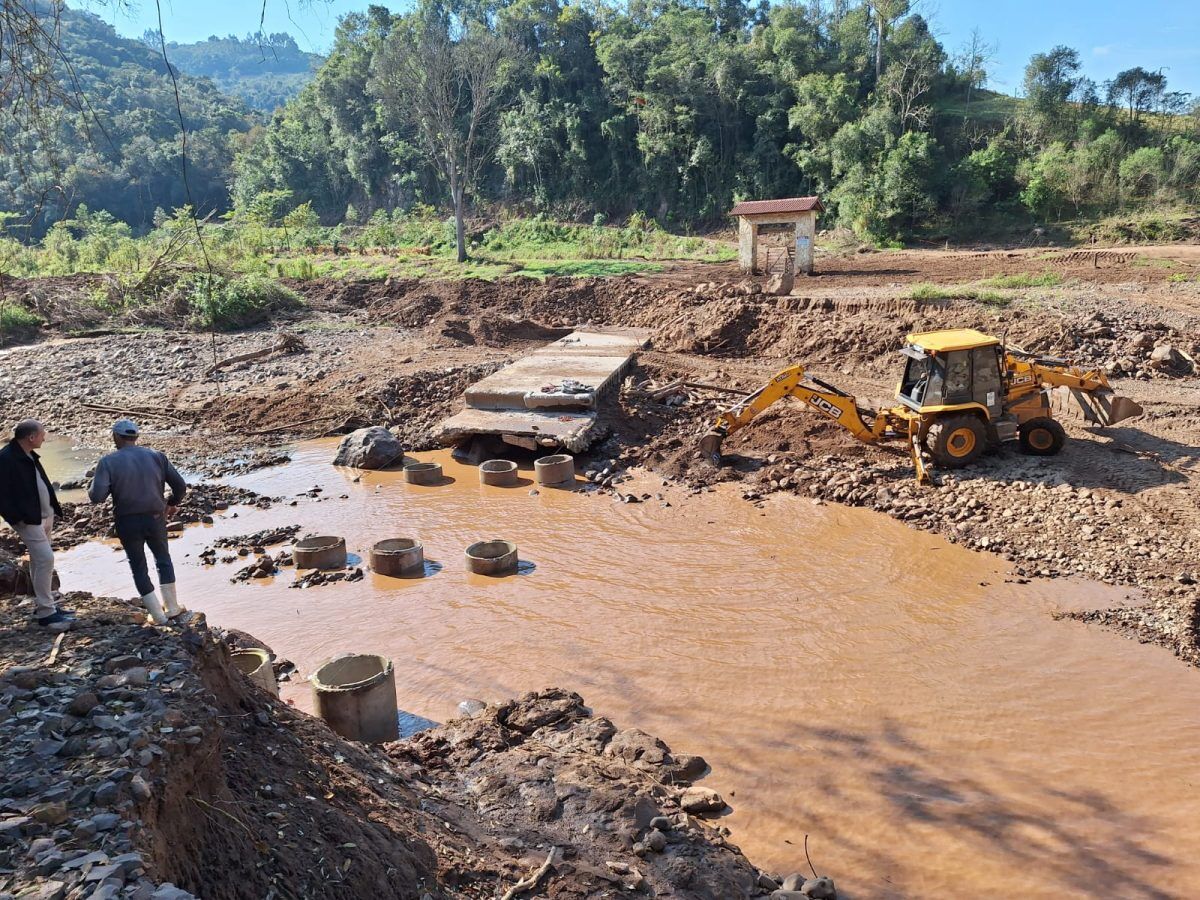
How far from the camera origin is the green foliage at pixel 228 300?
2341 centimetres

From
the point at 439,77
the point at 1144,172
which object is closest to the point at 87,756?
the point at 439,77

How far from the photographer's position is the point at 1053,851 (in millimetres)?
5344

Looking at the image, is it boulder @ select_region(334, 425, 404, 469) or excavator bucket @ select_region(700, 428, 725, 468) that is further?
boulder @ select_region(334, 425, 404, 469)

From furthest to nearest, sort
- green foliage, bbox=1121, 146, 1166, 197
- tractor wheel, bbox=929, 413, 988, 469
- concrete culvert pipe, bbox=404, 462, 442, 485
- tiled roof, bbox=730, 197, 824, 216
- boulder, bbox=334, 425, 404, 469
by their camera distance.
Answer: green foliage, bbox=1121, 146, 1166, 197 < tiled roof, bbox=730, 197, 824, 216 < boulder, bbox=334, 425, 404, 469 < concrete culvert pipe, bbox=404, 462, 442, 485 < tractor wheel, bbox=929, 413, 988, 469

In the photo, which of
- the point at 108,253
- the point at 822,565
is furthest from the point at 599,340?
the point at 108,253

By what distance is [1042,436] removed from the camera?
11.1m

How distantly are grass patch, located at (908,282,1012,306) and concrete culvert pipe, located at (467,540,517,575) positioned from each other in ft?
40.9

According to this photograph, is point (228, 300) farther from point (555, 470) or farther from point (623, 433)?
point (555, 470)

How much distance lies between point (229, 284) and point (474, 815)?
22569 millimetres

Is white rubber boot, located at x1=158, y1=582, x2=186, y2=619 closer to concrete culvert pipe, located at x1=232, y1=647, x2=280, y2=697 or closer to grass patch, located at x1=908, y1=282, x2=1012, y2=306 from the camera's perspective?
concrete culvert pipe, located at x1=232, y1=647, x2=280, y2=697

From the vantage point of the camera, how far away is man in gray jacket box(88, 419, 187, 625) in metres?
5.76

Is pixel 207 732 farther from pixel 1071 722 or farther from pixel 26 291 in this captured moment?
pixel 26 291

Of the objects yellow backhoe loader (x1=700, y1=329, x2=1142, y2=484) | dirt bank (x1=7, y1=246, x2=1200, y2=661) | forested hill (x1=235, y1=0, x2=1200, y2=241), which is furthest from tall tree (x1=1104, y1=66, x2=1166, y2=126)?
yellow backhoe loader (x1=700, y1=329, x2=1142, y2=484)

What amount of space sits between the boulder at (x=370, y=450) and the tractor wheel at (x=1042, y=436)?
9.73 m
